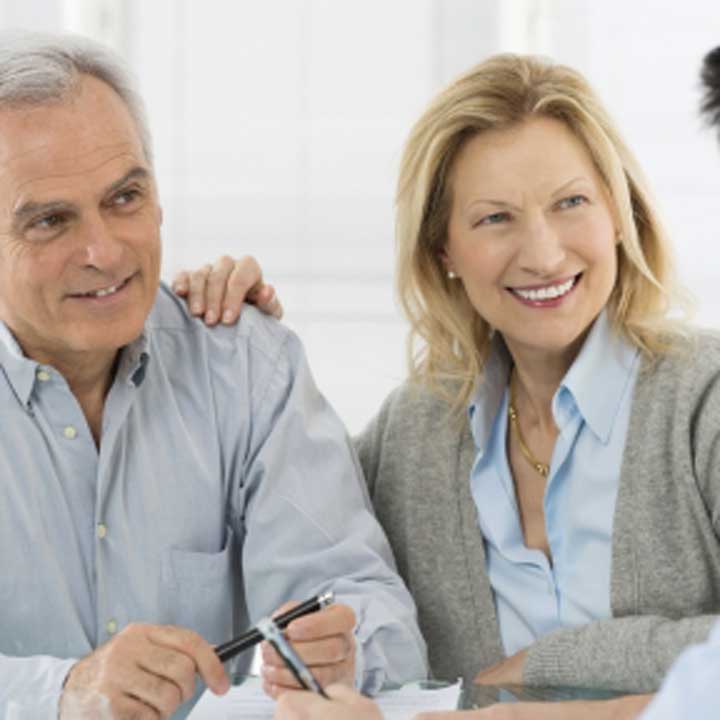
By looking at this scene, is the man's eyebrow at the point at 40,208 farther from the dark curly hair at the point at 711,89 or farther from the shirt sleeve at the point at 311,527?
the dark curly hair at the point at 711,89

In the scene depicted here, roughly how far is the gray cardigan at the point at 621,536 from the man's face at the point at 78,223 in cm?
52

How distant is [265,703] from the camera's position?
5.38ft

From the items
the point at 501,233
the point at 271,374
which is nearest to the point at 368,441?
the point at 271,374

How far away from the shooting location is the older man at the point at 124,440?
5.83 feet

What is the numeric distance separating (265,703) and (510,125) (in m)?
0.90

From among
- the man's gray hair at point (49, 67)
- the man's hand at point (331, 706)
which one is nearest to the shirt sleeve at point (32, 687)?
the man's hand at point (331, 706)

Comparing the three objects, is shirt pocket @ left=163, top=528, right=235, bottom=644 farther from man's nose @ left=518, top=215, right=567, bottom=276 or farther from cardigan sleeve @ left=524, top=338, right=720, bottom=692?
man's nose @ left=518, top=215, right=567, bottom=276

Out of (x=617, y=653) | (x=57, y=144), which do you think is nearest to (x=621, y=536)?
(x=617, y=653)

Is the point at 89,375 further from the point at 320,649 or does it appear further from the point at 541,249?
the point at 541,249

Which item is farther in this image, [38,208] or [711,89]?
[38,208]

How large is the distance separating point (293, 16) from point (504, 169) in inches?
76.1

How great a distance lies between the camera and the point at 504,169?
1.96m

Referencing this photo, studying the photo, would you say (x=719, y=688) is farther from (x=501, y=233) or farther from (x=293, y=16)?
(x=293, y=16)

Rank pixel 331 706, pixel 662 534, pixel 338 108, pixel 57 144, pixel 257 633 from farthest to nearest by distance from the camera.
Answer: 1. pixel 338 108
2. pixel 662 534
3. pixel 57 144
4. pixel 257 633
5. pixel 331 706
